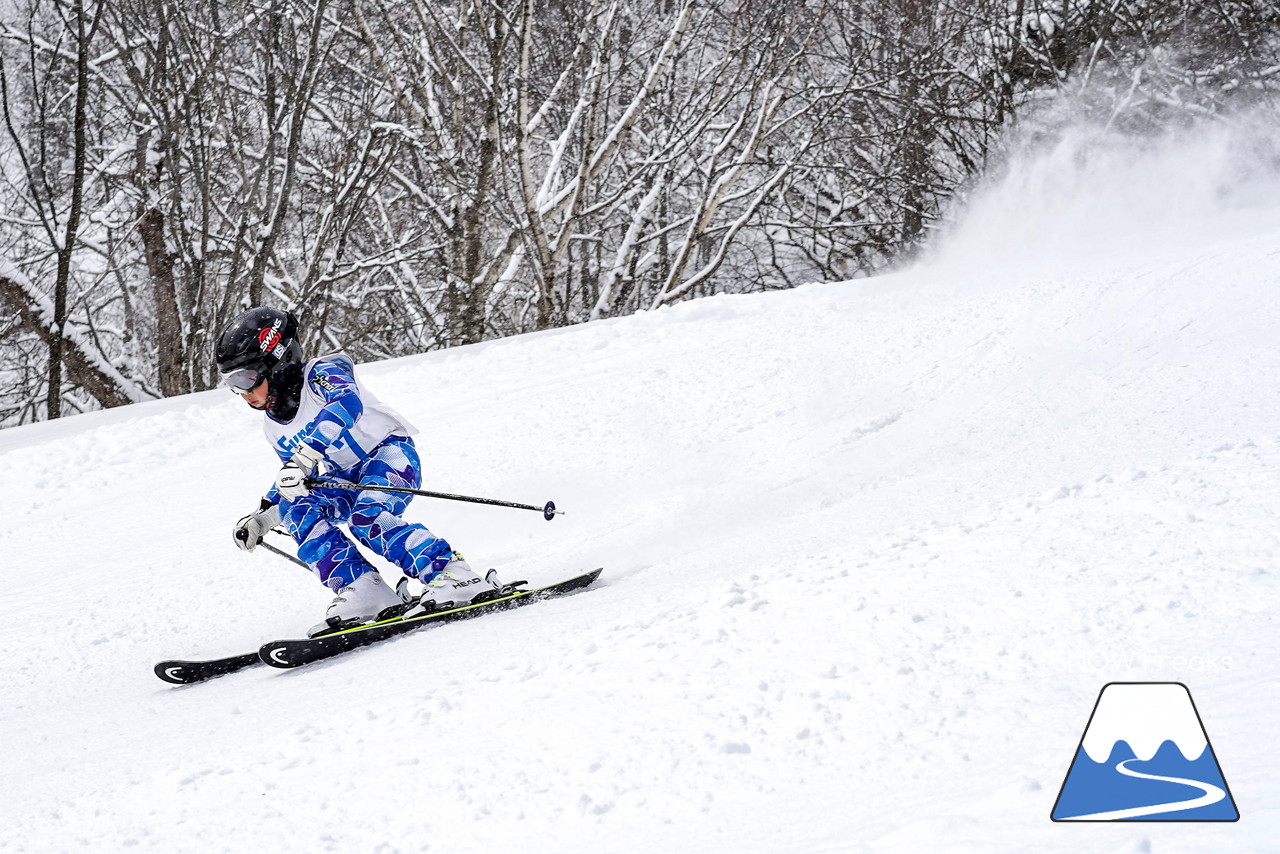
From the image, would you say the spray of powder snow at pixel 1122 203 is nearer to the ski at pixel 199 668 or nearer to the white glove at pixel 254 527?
the white glove at pixel 254 527

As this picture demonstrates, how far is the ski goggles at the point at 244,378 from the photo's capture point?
473 centimetres

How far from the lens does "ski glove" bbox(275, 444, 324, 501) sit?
15.0 feet

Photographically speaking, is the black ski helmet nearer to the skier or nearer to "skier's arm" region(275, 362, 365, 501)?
the skier

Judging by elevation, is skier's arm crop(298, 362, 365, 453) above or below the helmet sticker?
below

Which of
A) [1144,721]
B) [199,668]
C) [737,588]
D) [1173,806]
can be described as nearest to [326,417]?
[199,668]

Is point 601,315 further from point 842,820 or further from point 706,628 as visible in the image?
point 842,820

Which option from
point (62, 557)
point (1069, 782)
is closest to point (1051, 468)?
point (1069, 782)

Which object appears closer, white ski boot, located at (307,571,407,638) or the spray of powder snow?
white ski boot, located at (307,571,407,638)

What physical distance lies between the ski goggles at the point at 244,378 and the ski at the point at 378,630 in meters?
1.14

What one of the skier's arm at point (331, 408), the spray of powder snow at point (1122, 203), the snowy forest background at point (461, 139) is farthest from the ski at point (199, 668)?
the snowy forest background at point (461, 139)

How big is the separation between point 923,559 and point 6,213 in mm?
16710

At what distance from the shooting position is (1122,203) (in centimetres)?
1041

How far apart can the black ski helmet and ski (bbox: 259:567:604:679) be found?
106 centimetres

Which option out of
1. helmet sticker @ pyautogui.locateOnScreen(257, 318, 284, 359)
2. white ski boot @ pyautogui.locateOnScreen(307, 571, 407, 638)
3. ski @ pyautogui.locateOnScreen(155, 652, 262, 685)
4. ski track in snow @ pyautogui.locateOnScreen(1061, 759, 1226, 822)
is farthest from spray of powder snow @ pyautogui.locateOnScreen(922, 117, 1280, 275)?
ski track in snow @ pyautogui.locateOnScreen(1061, 759, 1226, 822)
